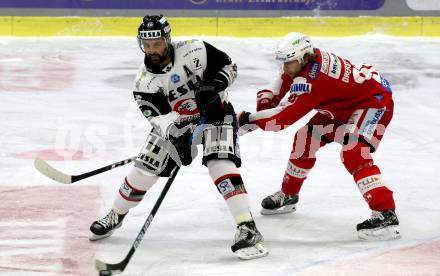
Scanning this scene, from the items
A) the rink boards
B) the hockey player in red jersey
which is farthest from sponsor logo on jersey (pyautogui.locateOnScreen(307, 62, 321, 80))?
the rink boards

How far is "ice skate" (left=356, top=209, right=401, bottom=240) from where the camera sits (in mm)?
3898

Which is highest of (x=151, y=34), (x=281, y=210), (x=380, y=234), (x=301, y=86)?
(x=151, y=34)

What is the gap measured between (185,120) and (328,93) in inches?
25.0

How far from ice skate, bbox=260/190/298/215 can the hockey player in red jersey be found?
31 centimetres

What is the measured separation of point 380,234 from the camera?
3.90m

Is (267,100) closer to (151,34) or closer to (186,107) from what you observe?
(186,107)

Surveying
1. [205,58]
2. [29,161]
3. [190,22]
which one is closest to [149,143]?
[205,58]

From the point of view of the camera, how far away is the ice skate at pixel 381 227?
12.8 feet

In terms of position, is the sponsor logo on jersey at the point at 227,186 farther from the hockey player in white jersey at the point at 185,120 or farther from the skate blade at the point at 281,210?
the skate blade at the point at 281,210

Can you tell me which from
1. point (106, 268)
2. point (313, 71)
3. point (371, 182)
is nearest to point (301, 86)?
point (313, 71)

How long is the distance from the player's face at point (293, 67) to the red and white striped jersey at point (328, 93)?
0.08ft

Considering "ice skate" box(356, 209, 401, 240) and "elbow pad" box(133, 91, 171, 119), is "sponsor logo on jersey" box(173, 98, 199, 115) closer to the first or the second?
"elbow pad" box(133, 91, 171, 119)

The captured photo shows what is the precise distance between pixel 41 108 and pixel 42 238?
2718 mm

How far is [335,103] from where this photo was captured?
13.2ft
